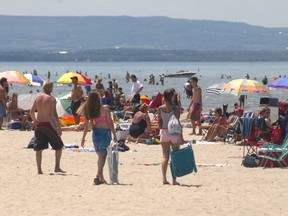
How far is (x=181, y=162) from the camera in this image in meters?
12.6

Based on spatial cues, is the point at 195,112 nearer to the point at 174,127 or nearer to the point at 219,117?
the point at 219,117

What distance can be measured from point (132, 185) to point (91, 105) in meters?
1.16

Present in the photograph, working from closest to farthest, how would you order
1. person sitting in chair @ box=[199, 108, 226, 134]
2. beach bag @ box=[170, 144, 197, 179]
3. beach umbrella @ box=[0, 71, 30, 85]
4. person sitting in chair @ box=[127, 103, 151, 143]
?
beach bag @ box=[170, 144, 197, 179] < person sitting in chair @ box=[127, 103, 151, 143] < person sitting in chair @ box=[199, 108, 226, 134] < beach umbrella @ box=[0, 71, 30, 85]

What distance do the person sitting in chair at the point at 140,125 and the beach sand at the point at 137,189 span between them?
1645 millimetres

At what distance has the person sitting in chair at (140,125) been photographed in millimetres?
18203

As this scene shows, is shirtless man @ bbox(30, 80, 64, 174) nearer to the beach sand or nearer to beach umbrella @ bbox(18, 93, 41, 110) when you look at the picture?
the beach sand

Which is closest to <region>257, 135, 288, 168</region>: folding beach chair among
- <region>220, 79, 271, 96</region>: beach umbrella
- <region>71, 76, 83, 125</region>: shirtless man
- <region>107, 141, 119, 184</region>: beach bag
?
<region>107, 141, 119, 184</region>: beach bag

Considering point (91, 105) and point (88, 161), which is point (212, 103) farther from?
point (91, 105)

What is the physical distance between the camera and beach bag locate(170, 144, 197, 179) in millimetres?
12555

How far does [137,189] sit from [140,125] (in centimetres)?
627

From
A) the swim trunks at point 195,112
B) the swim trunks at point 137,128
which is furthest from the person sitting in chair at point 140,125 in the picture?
the swim trunks at point 195,112

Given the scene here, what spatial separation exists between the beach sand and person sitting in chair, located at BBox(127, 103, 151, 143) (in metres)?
1.65

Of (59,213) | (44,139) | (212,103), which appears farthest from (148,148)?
(212,103)

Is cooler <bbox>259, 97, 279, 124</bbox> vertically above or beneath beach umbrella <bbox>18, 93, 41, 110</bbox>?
above
